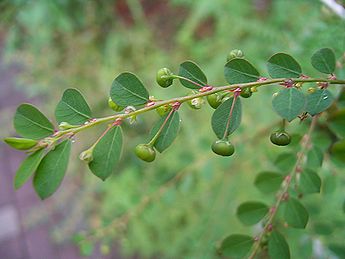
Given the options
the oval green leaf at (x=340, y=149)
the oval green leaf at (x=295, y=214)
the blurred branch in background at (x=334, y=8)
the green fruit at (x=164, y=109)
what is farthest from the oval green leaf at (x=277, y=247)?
the blurred branch in background at (x=334, y=8)

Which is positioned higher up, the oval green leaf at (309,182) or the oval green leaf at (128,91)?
the oval green leaf at (128,91)

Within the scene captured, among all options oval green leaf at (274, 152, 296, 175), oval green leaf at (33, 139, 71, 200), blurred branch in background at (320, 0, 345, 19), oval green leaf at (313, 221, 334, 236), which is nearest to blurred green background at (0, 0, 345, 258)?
oval green leaf at (313, 221, 334, 236)

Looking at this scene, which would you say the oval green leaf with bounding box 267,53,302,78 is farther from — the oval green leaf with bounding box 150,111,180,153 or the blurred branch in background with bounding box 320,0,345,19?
the blurred branch in background with bounding box 320,0,345,19

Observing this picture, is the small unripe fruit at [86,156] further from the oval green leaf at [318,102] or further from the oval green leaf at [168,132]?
the oval green leaf at [318,102]

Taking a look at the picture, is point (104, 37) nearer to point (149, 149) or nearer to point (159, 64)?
point (159, 64)

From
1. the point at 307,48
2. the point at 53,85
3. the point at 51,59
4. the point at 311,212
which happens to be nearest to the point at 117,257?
the point at 53,85

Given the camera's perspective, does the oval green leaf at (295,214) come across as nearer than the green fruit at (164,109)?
No
